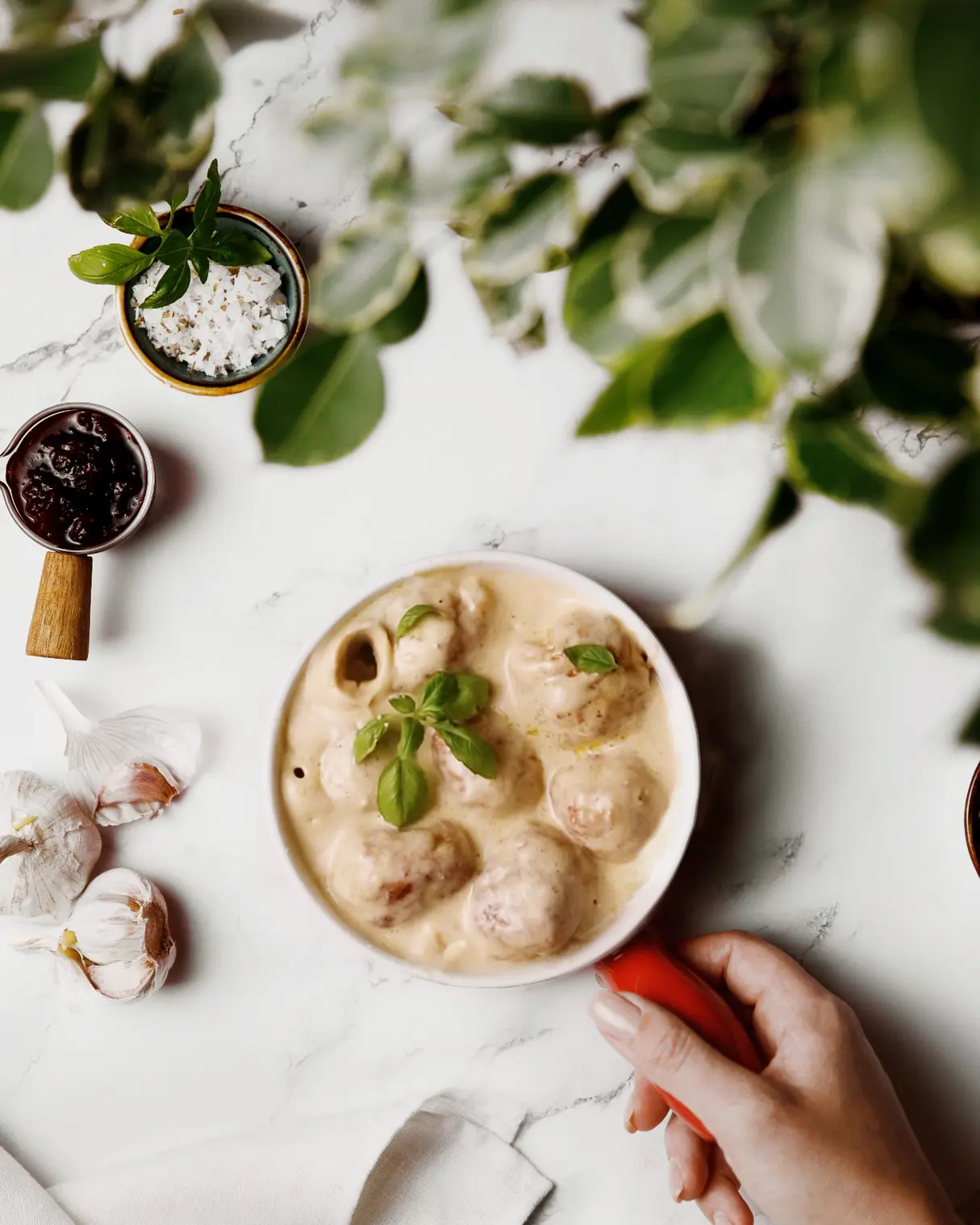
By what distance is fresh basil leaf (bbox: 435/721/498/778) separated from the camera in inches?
32.0

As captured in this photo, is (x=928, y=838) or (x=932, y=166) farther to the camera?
(x=928, y=838)

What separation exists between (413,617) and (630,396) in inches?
21.7

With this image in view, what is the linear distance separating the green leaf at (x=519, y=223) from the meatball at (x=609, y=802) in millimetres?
580

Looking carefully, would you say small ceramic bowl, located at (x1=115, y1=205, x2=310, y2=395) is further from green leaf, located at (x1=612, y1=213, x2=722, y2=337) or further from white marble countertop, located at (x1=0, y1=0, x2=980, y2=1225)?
green leaf, located at (x1=612, y1=213, x2=722, y2=337)

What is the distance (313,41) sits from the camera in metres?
0.95

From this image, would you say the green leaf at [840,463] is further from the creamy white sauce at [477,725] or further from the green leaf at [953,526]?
the creamy white sauce at [477,725]

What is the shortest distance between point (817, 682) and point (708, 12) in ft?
2.64

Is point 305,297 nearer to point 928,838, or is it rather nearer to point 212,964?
point 212,964

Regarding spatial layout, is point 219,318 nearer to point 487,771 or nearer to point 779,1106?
point 487,771

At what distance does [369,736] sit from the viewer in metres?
0.83

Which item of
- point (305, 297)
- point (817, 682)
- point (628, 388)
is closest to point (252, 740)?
point (305, 297)

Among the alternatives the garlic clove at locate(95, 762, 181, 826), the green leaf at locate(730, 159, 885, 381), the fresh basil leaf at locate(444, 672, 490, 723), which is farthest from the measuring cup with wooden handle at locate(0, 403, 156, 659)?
the green leaf at locate(730, 159, 885, 381)

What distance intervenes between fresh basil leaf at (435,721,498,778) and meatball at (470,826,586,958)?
0.23 ft

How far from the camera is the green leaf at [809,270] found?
0.70 ft
